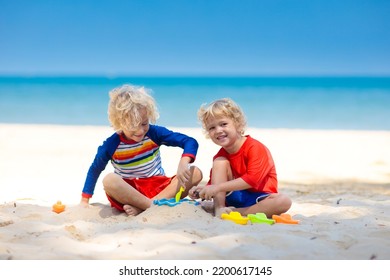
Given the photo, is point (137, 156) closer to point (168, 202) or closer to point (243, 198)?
point (168, 202)

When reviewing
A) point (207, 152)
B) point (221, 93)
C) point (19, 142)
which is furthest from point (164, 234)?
point (221, 93)

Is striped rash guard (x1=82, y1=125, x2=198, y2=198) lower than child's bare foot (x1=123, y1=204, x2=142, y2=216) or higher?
higher

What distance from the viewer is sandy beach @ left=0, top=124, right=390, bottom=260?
7.35 ft

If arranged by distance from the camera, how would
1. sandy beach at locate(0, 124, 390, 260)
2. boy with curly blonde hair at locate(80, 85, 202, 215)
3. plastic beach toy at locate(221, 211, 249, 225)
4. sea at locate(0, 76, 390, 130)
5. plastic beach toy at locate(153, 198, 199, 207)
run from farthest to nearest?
1. sea at locate(0, 76, 390, 130)
2. boy with curly blonde hair at locate(80, 85, 202, 215)
3. plastic beach toy at locate(153, 198, 199, 207)
4. plastic beach toy at locate(221, 211, 249, 225)
5. sandy beach at locate(0, 124, 390, 260)

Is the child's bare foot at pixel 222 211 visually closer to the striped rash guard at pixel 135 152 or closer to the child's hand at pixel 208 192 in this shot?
the child's hand at pixel 208 192

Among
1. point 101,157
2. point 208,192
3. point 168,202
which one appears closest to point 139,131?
point 101,157

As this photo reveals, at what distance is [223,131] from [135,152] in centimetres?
65

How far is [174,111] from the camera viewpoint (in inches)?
682

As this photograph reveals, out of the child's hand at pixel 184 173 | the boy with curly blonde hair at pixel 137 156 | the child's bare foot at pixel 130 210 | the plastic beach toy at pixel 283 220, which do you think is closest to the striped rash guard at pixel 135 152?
the boy with curly blonde hair at pixel 137 156

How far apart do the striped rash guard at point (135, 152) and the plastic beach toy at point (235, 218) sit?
612mm

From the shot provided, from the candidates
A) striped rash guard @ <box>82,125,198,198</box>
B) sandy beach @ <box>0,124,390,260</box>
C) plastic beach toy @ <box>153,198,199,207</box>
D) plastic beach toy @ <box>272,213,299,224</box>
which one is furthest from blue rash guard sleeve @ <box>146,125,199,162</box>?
plastic beach toy @ <box>272,213,299,224</box>

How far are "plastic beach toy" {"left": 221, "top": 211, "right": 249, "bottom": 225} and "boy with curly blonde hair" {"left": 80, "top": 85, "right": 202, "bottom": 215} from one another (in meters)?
0.44

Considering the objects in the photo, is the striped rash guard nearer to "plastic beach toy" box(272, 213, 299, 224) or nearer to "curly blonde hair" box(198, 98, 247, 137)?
"curly blonde hair" box(198, 98, 247, 137)

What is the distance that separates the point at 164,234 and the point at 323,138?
7.50 m
